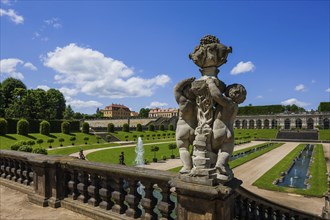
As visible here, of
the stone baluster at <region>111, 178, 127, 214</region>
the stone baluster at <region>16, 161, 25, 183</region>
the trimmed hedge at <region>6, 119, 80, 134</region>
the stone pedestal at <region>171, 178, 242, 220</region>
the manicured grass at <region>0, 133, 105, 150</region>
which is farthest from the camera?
the trimmed hedge at <region>6, 119, 80, 134</region>

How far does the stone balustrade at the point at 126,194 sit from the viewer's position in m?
3.08

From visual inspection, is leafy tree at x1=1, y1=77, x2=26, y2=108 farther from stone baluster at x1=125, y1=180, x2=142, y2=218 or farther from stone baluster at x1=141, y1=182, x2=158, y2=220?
stone baluster at x1=141, y1=182, x2=158, y2=220

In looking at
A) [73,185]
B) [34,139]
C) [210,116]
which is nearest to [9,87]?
[34,139]

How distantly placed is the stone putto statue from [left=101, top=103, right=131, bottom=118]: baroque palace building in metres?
129

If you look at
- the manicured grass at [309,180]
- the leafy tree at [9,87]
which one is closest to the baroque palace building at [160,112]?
the leafy tree at [9,87]

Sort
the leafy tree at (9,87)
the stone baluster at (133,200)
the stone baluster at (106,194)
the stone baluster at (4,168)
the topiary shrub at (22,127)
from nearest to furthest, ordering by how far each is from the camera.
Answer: the stone baluster at (133,200)
the stone baluster at (106,194)
the stone baluster at (4,168)
the topiary shrub at (22,127)
the leafy tree at (9,87)

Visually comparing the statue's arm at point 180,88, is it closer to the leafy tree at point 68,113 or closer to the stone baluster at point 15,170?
the stone baluster at point 15,170

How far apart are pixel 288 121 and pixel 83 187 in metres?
96.8

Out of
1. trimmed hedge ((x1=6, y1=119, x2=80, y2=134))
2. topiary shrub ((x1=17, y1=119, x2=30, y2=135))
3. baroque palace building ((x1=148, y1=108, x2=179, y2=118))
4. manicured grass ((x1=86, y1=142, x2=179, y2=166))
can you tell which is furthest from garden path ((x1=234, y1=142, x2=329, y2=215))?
baroque palace building ((x1=148, y1=108, x2=179, y2=118))

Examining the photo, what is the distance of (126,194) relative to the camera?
4262 millimetres

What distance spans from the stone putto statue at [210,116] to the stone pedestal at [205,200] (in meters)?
0.09

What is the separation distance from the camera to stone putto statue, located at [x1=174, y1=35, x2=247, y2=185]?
3117 millimetres

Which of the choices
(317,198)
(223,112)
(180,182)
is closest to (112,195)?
(180,182)

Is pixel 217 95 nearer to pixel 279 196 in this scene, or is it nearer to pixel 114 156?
pixel 279 196
